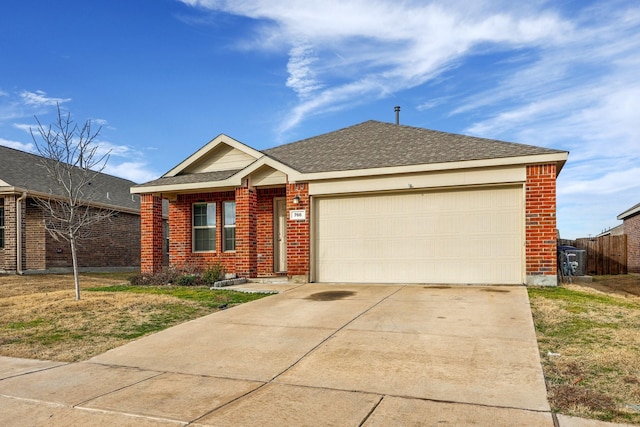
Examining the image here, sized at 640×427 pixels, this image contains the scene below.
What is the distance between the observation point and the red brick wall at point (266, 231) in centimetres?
1426

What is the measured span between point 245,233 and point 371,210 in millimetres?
3765

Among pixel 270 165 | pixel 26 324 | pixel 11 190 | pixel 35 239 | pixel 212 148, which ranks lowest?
pixel 26 324

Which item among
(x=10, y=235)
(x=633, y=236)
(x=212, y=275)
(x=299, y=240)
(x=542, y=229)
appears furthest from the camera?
(x=633, y=236)

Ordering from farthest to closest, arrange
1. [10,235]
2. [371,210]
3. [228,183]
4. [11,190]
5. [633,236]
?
1. [633,236]
2. [10,235]
3. [11,190]
4. [228,183]
5. [371,210]

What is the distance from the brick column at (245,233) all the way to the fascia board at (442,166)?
5.35 ft

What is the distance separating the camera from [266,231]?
14297 millimetres

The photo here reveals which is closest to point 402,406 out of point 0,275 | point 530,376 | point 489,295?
point 530,376

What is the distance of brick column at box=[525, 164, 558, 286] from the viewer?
10344 millimetres

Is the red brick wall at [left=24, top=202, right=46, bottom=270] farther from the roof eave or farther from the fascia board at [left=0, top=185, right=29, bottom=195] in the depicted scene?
the fascia board at [left=0, top=185, right=29, bottom=195]

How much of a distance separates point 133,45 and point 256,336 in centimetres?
1069

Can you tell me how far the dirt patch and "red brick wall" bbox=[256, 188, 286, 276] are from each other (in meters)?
4.28

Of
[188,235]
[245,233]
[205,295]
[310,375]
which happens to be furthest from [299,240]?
[310,375]

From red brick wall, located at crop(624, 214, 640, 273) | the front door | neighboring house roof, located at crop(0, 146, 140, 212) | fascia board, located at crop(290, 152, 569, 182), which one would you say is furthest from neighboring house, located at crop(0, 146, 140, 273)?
red brick wall, located at crop(624, 214, 640, 273)

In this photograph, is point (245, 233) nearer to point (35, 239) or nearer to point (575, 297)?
point (575, 297)
